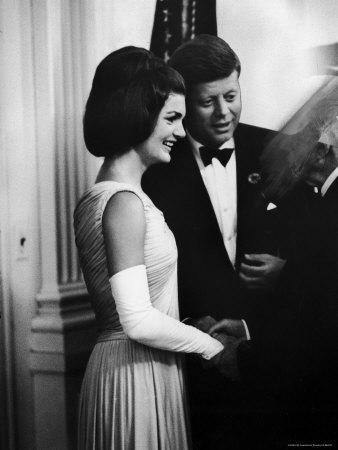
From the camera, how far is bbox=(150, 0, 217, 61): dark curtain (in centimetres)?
224

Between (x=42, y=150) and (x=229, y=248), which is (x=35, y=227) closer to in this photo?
(x=42, y=150)

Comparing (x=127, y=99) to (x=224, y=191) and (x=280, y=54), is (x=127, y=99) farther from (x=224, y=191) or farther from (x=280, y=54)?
(x=280, y=54)

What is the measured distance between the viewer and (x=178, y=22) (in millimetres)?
2262

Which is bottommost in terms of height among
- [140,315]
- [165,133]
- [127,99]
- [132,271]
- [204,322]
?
[204,322]

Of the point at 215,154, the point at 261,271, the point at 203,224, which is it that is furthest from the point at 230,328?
the point at 215,154

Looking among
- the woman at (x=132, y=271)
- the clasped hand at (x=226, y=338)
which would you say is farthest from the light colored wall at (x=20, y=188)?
the clasped hand at (x=226, y=338)

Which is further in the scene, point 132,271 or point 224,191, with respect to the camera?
point 224,191

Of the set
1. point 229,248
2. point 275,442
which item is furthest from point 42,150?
point 275,442

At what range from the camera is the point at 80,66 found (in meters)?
2.41

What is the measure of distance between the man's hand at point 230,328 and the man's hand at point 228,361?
36mm

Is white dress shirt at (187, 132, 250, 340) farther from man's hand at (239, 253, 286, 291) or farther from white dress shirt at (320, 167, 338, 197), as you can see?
white dress shirt at (320, 167, 338, 197)

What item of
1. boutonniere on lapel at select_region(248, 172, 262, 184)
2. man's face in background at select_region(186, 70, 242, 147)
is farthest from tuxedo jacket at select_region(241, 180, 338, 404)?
man's face in background at select_region(186, 70, 242, 147)

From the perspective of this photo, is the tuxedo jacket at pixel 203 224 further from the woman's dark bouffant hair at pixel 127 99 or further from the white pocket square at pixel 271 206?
the woman's dark bouffant hair at pixel 127 99

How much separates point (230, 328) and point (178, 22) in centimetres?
116
